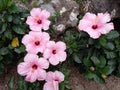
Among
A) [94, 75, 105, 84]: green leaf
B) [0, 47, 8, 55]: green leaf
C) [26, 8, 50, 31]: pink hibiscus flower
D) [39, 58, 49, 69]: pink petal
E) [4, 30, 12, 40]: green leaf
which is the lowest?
[94, 75, 105, 84]: green leaf

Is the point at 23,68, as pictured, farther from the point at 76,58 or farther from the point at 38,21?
the point at 76,58

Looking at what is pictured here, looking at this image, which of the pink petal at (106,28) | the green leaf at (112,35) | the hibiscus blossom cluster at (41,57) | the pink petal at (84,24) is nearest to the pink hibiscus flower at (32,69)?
the hibiscus blossom cluster at (41,57)

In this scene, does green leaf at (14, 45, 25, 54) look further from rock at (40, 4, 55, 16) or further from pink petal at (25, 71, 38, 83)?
rock at (40, 4, 55, 16)

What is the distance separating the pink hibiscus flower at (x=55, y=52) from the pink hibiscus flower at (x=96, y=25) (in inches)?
9.8

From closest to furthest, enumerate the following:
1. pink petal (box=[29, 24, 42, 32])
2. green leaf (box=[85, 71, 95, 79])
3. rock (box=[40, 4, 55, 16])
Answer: pink petal (box=[29, 24, 42, 32]) → green leaf (box=[85, 71, 95, 79]) → rock (box=[40, 4, 55, 16])

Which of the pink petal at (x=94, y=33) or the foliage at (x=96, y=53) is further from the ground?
the pink petal at (x=94, y=33)

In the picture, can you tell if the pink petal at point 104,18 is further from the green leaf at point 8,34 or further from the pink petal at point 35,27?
the green leaf at point 8,34

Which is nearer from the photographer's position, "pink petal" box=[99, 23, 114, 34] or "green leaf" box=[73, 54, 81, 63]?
"pink petal" box=[99, 23, 114, 34]

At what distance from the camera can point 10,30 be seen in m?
3.66

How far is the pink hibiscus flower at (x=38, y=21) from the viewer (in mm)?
3469

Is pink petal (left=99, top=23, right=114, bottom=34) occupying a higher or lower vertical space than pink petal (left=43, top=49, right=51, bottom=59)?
higher

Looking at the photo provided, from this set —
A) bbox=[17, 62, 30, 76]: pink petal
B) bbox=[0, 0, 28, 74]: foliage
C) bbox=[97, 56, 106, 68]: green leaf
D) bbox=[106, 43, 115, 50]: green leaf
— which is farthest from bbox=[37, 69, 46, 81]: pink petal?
bbox=[106, 43, 115, 50]: green leaf

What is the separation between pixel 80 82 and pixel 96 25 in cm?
64

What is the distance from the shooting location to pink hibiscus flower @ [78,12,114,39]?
3414 mm
